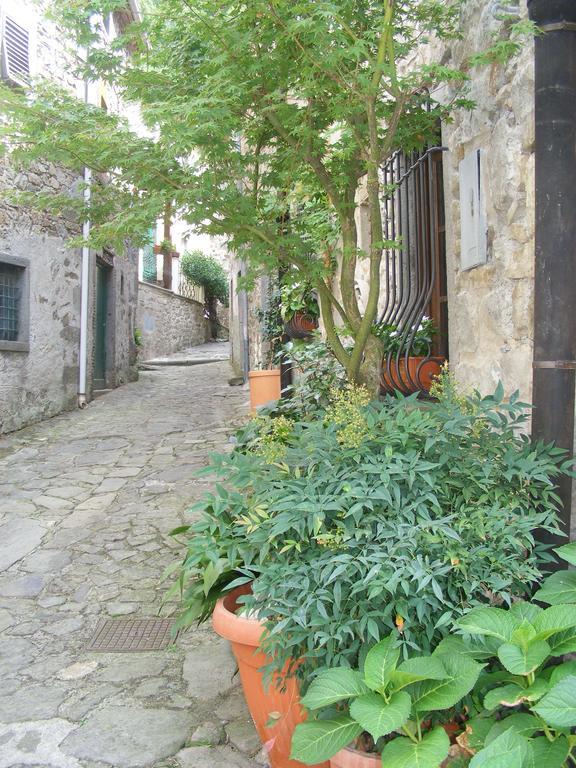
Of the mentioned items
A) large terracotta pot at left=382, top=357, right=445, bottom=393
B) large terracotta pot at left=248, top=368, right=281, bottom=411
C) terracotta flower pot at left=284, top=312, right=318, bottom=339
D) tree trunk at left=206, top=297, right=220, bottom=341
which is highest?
tree trunk at left=206, top=297, right=220, bottom=341

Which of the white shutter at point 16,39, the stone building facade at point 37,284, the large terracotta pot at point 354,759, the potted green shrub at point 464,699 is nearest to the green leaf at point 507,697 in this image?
the potted green shrub at point 464,699

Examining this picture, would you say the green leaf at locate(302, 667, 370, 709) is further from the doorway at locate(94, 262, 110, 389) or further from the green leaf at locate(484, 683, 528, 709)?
the doorway at locate(94, 262, 110, 389)

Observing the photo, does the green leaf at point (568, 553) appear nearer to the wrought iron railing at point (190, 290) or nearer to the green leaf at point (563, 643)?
the green leaf at point (563, 643)

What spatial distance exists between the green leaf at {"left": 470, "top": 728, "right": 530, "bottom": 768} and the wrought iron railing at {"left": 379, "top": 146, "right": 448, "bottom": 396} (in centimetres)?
206

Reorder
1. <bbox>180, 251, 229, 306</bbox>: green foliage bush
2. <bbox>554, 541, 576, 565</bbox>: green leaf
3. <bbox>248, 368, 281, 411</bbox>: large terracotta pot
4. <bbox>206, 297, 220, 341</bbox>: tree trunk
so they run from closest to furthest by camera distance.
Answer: <bbox>554, 541, 576, 565</bbox>: green leaf → <bbox>248, 368, 281, 411</bbox>: large terracotta pot → <bbox>180, 251, 229, 306</bbox>: green foliage bush → <bbox>206, 297, 220, 341</bbox>: tree trunk

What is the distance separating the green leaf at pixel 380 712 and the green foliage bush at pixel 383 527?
0.15 meters

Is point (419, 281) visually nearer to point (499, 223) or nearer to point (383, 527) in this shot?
point (499, 223)

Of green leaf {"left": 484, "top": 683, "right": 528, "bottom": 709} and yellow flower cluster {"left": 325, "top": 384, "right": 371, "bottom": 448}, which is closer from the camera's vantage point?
green leaf {"left": 484, "top": 683, "right": 528, "bottom": 709}

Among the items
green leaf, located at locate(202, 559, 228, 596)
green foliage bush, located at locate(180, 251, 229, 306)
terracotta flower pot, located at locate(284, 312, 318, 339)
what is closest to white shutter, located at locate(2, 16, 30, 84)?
terracotta flower pot, located at locate(284, 312, 318, 339)

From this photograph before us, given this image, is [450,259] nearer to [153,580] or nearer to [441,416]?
[441,416]

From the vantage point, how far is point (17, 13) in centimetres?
755

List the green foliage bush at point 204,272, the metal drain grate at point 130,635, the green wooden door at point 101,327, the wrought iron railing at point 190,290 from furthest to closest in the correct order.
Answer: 1. the green foliage bush at point 204,272
2. the wrought iron railing at point 190,290
3. the green wooden door at point 101,327
4. the metal drain grate at point 130,635

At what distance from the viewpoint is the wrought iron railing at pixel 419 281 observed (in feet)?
11.1

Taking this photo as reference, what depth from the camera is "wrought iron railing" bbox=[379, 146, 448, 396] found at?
3391 mm
